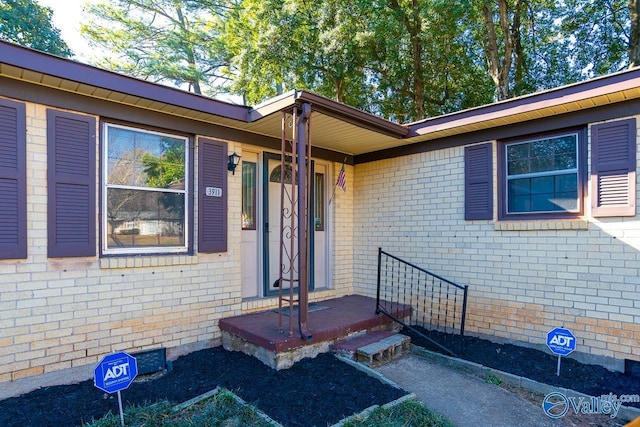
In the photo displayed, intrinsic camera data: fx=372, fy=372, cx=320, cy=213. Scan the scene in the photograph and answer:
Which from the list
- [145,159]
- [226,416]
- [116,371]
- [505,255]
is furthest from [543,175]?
[116,371]

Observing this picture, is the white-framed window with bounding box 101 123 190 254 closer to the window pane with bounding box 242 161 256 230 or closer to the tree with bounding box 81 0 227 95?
the window pane with bounding box 242 161 256 230

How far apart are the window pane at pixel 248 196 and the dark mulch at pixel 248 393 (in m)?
1.83

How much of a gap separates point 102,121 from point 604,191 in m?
5.00

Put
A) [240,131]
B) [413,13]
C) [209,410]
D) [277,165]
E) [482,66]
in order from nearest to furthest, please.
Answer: [209,410], [240,131], [277,165], [413,13], [482,66]

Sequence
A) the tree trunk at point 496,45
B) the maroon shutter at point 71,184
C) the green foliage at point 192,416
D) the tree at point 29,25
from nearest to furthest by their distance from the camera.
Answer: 1. the green foliage at point 192,416
2. the maroon shutter at point 71,184
3. the tree trunk at point 496,45
4. the tree at point 29,25

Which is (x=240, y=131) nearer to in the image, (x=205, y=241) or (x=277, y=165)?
(x=277, y=165)

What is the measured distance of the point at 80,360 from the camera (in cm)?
339

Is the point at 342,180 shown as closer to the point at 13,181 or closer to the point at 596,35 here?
the point at 13,181

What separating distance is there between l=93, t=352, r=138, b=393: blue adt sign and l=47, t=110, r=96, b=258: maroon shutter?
133cm

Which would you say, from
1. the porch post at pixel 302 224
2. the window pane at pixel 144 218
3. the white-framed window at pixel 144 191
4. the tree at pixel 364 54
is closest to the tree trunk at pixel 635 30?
the tree at pixel 364 54

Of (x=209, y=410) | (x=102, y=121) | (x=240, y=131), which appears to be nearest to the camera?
(x=209, y=410)

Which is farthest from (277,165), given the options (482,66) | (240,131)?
(482,66)

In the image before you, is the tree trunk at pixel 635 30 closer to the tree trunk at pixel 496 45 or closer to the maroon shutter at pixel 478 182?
the tree trunk at pixel 496 45

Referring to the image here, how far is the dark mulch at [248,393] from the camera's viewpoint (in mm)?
2764
